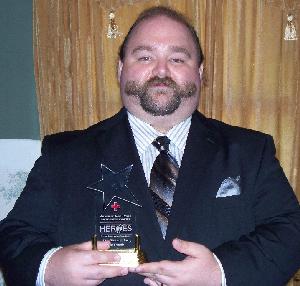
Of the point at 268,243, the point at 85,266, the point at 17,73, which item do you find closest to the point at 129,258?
the point at 85,266

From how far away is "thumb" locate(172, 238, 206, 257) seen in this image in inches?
37.8

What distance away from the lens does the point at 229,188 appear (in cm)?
125

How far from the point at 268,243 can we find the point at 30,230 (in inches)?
26.6

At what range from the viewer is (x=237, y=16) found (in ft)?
6.36

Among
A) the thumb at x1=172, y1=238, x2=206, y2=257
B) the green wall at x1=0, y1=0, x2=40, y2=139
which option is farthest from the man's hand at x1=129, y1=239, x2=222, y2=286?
the green wall at x1=0, y1=0, x2=40, y2=139

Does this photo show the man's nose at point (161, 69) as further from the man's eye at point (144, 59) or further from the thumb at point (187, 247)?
the thumb at point (187, 247)

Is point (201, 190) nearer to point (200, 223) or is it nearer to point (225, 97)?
point (200, 223)

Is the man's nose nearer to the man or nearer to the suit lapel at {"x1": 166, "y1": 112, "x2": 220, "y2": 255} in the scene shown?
the man

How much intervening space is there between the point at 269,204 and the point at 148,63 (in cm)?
59

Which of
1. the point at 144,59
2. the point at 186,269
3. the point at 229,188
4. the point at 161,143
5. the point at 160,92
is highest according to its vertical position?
the point at 144,59

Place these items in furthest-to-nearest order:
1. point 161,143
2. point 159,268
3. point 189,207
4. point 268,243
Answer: point 161,143 → point 189,207 → point 268,243 → point 159,268

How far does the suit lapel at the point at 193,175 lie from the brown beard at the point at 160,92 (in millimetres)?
117

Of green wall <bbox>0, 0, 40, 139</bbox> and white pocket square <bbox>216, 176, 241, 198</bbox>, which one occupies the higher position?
green wall <bbox>0, 0, 40, 139</bbox>

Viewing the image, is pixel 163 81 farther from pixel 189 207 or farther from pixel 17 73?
pixel 17 73
